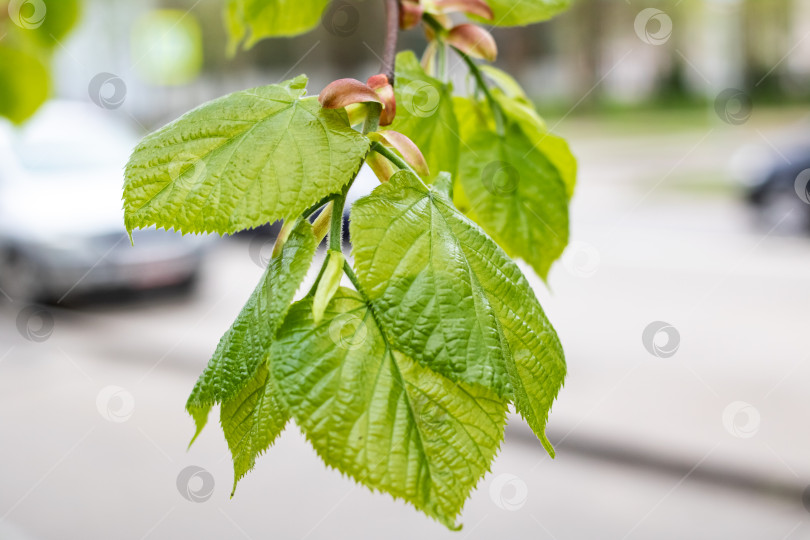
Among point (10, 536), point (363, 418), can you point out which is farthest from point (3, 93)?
point (10, 536)

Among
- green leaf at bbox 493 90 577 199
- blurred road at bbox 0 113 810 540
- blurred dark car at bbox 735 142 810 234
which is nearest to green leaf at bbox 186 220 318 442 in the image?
green leaf at bbox 493 90 577 199

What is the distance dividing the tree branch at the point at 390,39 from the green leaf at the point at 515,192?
0.35ft

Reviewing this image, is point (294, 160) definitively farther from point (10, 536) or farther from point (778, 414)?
point (778, 414)

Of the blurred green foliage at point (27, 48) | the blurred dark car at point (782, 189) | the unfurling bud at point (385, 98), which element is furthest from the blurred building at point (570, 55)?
the unfurling bud at point (385, 98)

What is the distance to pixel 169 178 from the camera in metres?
0.35

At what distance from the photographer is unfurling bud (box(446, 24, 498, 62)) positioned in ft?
1.62

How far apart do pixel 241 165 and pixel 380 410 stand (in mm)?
123

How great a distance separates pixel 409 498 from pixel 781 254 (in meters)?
6.92

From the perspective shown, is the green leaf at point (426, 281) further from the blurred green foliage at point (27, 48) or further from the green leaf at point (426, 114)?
the blurred green foliage at point (27, 48)

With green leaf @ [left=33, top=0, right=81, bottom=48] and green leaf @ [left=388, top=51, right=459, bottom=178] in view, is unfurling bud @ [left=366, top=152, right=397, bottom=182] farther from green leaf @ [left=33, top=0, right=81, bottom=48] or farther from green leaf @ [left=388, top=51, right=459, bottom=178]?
green leaf @ [left=33, top=0, right=81, bottom=48]

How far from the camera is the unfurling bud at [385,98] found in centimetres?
37

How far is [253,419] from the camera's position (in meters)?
0.34

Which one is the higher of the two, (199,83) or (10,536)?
(10,536)

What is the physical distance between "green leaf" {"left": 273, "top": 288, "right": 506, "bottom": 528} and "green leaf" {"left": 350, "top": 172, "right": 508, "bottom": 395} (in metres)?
0.01
